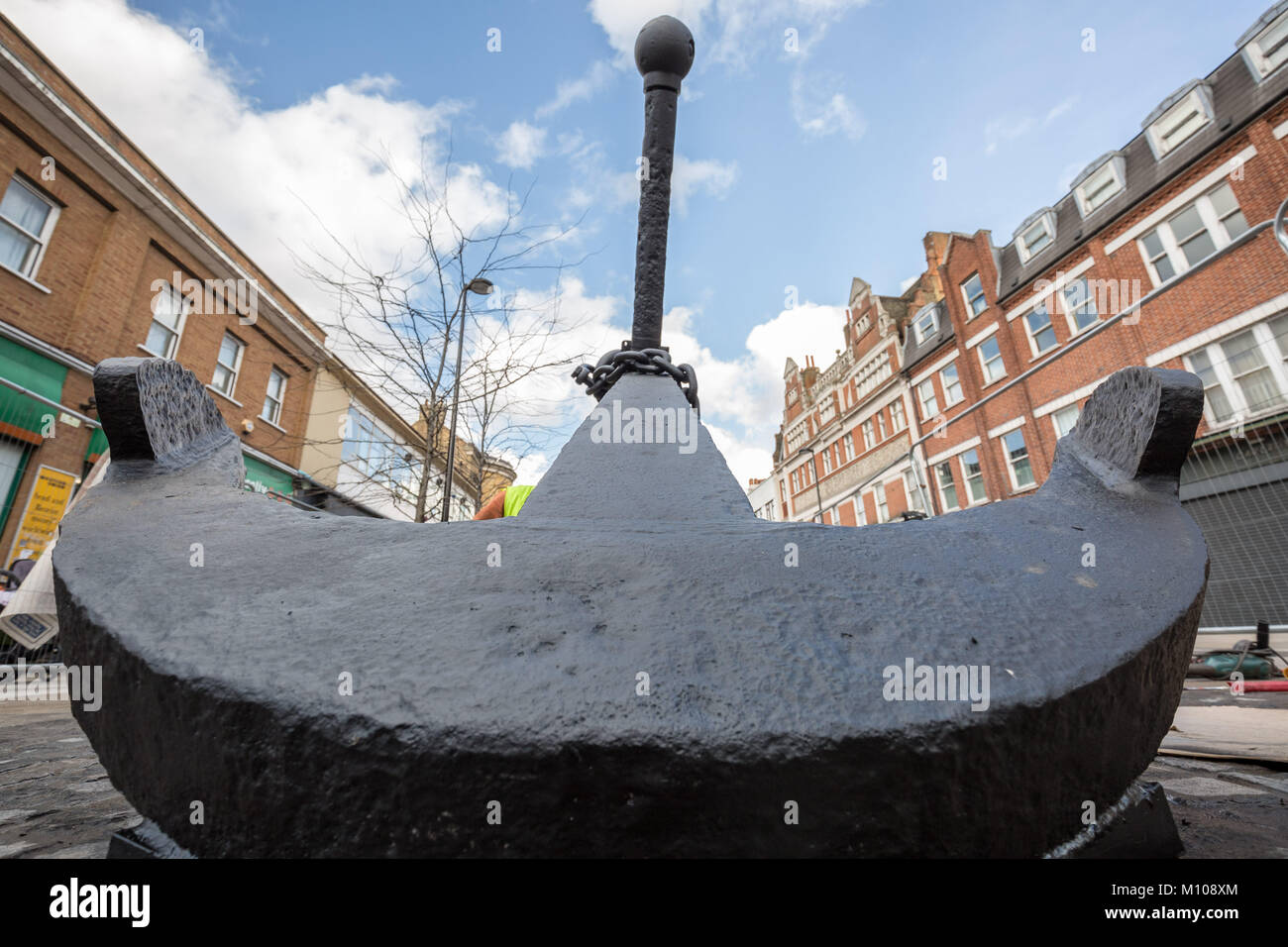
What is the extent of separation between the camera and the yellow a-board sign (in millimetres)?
7914

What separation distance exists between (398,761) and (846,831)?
0.52 metres

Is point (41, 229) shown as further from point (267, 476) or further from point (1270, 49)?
point (1270, 49)

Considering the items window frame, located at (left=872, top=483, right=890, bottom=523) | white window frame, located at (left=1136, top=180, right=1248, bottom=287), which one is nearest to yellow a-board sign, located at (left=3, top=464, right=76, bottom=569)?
white window frame, located at (left=1136, top=180, right=1248, bottom=287)

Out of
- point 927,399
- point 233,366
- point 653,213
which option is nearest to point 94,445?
point 233,366

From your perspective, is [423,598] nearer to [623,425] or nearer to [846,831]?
[846,831]

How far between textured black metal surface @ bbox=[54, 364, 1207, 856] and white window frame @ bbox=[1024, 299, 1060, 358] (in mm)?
19297

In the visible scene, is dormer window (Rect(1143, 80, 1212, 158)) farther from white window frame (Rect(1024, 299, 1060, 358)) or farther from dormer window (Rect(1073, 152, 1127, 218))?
white window frame (Rect(1024, 299, 1060, 358))

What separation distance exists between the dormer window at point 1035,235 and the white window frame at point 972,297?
146 centimetres

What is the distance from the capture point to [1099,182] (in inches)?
635

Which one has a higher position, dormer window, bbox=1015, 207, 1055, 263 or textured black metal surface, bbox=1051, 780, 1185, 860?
dormer window, bbox=1015, 207, 1055, 263

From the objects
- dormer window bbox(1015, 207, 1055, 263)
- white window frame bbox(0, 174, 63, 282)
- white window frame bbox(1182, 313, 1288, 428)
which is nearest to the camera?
white window frame bbox(0, 174, 63, 282)
